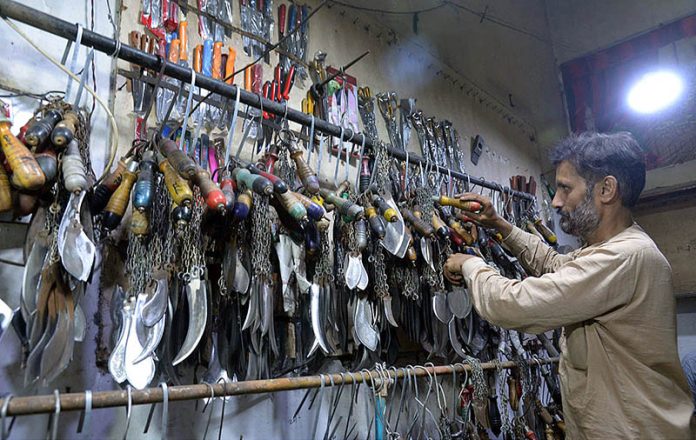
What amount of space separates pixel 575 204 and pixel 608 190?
0.28 feet

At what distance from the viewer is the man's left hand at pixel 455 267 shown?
4.09ft


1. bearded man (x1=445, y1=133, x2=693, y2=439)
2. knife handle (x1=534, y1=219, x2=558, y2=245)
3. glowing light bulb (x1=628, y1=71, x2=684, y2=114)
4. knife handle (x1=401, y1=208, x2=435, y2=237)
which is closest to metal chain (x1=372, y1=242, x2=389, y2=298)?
knife handle (x1=401, y1=208, x2=435, y2=237)

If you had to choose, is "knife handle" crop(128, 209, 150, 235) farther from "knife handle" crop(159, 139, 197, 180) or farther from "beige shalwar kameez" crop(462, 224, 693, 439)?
"beige shalwar kameez" crop(462, 224, 693, 439)

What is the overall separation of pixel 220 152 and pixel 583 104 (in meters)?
3.28

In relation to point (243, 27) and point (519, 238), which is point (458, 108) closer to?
point (519, 238)

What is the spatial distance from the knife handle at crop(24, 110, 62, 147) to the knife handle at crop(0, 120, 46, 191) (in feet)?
0.07

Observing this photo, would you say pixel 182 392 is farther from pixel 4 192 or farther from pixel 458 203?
pixel 458 203

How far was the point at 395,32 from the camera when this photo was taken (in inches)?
88.8

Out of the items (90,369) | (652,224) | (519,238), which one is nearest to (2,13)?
(90,369)

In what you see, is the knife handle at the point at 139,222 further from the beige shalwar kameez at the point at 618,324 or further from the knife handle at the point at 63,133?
the beige shalwar kameez at the point at 618,324

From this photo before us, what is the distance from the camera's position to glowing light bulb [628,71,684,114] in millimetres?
3221

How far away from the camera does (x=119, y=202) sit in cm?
83

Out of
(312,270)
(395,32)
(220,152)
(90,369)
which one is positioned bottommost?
(90,369)

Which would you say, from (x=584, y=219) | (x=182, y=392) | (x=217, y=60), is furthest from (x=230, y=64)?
(x=584, y=219)
